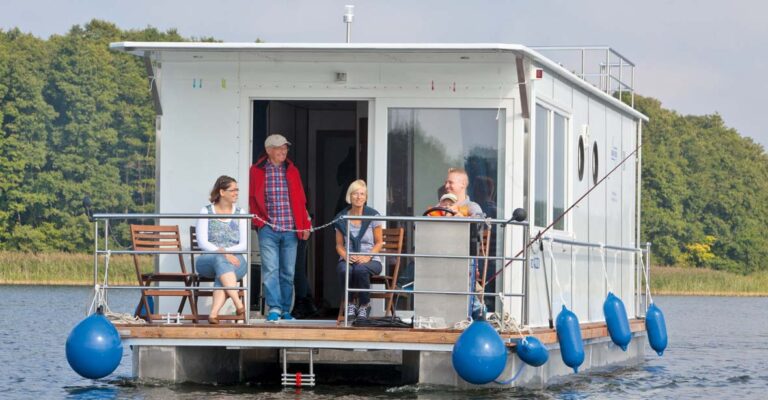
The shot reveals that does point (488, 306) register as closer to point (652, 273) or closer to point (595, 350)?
point (595, 350)

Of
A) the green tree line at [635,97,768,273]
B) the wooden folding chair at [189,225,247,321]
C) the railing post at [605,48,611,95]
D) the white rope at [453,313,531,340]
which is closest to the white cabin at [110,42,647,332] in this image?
the wooden folding chair at [189,225,247,321]

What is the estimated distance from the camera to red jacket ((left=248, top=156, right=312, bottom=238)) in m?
13.3

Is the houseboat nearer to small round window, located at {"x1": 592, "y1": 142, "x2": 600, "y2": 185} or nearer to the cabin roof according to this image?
the cabin roof

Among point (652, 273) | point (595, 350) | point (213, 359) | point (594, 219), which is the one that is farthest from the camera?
point (652, 273)

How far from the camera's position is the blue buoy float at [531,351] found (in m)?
11.7

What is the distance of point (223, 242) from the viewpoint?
1260cm

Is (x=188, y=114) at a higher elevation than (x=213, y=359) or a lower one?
higher

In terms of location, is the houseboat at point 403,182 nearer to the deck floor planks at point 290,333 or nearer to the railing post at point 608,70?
the deck floor planks at point 290,333

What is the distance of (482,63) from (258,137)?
228 centimetres

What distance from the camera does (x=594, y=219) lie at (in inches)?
643

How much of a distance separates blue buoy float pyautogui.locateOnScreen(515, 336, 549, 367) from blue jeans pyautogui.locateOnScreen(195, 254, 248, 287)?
7.92ft

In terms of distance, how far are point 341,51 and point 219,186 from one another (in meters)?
1.53

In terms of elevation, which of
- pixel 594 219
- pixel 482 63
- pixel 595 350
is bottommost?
pixel 595 350

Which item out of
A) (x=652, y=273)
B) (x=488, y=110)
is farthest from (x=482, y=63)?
(x=652, y=273)
